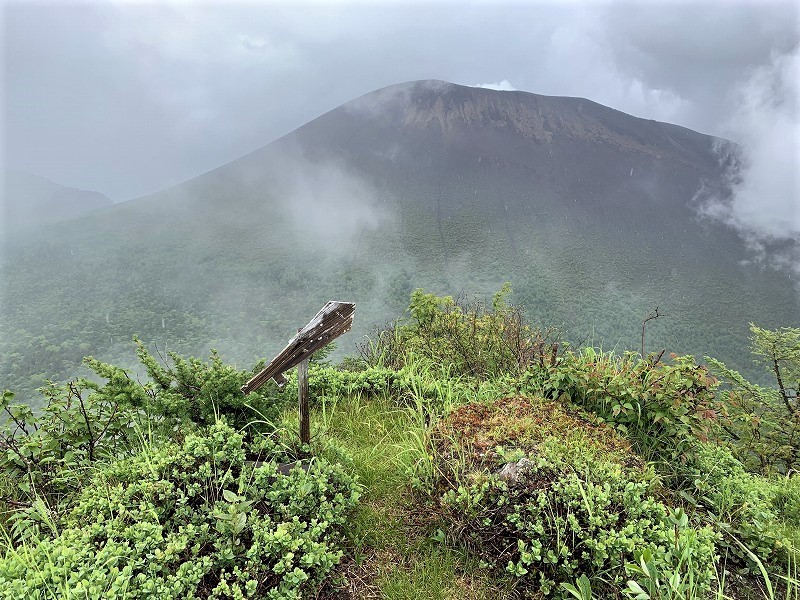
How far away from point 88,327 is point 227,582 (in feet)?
200

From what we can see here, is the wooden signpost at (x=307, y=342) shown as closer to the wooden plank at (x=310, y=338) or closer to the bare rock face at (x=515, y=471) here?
the wooden plank at (x=310, y=338)

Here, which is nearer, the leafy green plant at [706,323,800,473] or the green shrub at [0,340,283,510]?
the green shrub at [0,340,283,510]

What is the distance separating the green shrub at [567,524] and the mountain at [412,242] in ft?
68.6

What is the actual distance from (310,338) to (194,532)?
1.33 m

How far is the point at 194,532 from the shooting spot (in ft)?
7.71

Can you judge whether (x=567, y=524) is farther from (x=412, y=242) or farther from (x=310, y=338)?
(x=412, y=242)

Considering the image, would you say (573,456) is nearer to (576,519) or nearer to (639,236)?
(576,519)

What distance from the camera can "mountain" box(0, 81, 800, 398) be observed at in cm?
5462

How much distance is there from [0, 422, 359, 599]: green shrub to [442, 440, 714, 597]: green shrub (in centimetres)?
90

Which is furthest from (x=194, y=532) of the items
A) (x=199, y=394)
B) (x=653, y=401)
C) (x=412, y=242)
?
(x=412, y=242)

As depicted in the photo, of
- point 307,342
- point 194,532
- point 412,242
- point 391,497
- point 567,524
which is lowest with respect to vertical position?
point 391,497

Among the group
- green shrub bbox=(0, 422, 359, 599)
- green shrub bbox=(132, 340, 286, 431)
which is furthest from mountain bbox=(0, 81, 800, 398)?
green shrub bbox=(0, 422, 359, 599)

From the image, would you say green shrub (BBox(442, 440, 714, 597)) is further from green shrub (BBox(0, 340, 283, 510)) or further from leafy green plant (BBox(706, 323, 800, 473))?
leafy green plant (BBox(706, 323, 800, 473))

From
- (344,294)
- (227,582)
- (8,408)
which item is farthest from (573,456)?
(344,294)
